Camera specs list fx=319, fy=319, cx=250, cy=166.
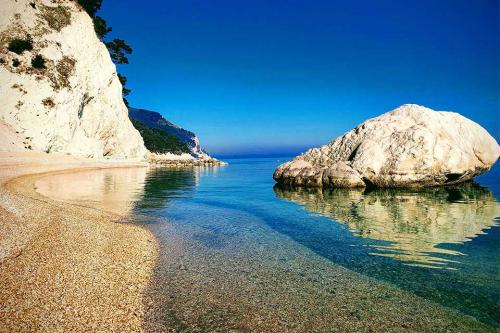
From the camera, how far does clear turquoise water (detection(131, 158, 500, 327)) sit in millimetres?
6883

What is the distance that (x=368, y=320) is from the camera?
17.3 feet

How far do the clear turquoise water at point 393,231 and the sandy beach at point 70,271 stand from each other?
2438 millimetres

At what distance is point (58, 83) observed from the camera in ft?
151

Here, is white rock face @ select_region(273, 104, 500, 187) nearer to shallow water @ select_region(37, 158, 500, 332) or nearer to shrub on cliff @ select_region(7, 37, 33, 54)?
shallow water @ select_region(37, 158, 500, 332)

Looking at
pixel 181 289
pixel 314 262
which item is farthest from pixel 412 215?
pixel 181 289

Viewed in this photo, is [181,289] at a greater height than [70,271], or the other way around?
[70,271]

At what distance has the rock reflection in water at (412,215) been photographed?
9250 millimetres

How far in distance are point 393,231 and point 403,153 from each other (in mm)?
12739

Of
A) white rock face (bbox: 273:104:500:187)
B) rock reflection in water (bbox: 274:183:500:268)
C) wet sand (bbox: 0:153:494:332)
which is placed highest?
white rock face (bbox: 273:104:500:187)

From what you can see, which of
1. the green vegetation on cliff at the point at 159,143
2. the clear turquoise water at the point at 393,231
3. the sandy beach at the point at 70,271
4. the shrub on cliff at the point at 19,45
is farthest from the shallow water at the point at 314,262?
the green vegetation on cliff at the point at 159,143

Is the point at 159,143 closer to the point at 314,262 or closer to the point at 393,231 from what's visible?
the point at 393,231

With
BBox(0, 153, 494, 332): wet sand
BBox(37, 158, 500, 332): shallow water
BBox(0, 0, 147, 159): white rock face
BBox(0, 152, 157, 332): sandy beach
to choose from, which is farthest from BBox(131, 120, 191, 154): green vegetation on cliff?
BBox(0, 153, 494, 332): wet sand

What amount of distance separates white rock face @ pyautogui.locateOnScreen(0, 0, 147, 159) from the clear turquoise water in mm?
33642

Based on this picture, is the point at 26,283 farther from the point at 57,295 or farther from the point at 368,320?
the point at 368,320
